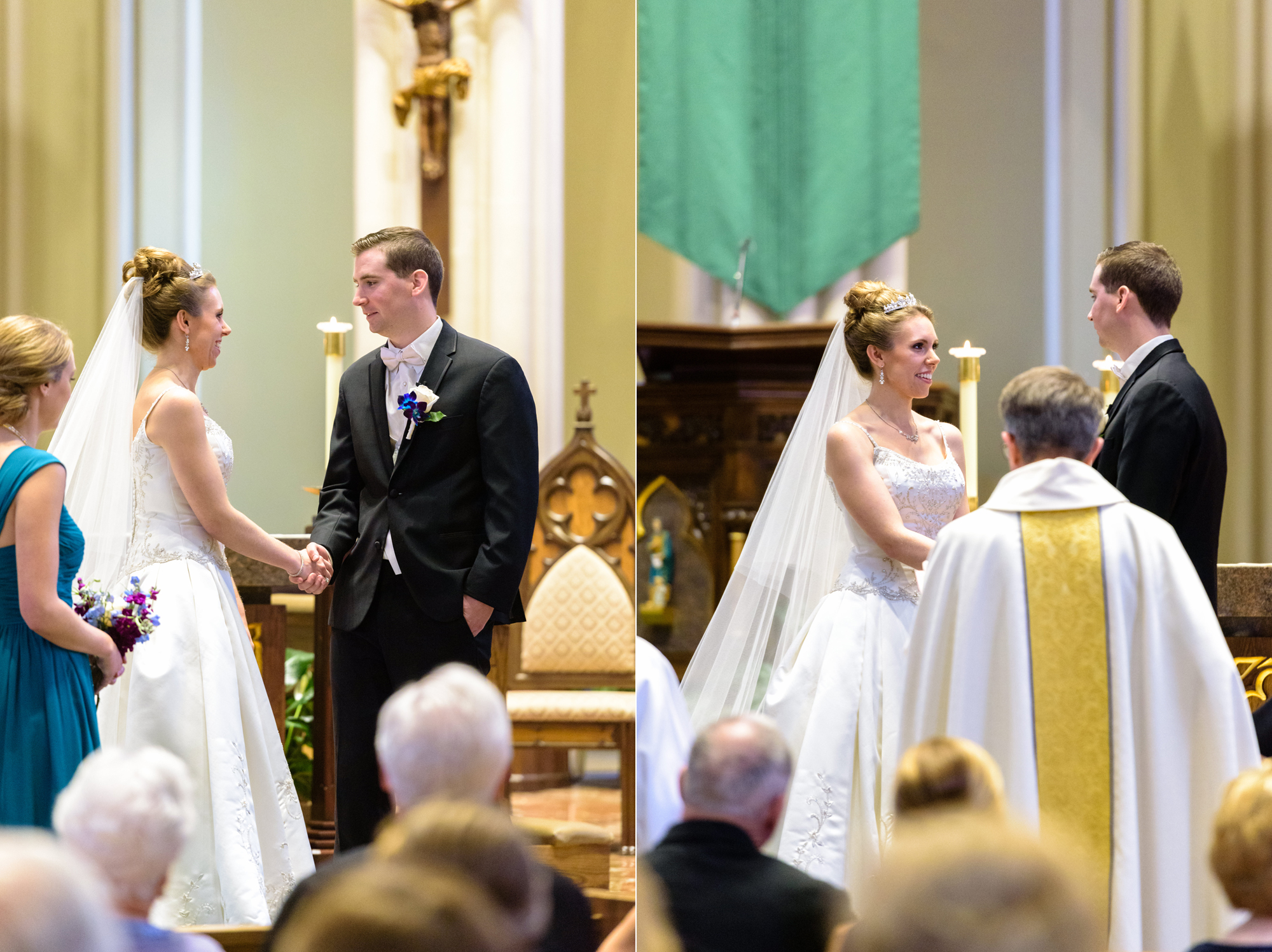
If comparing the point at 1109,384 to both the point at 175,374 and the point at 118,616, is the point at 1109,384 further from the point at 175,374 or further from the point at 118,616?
the point at 118,616

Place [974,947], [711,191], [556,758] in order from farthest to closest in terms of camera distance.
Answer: [556,758] → [711,191] → [974,947]

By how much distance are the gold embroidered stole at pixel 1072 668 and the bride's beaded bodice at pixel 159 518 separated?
2.23 m

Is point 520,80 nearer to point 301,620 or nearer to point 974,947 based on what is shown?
point 301,620

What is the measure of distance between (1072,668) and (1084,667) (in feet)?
0.08

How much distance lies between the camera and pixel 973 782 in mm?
1939

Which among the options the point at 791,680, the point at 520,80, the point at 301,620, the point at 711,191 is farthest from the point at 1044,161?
the point at 301,620

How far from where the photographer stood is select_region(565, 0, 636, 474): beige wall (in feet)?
23.9

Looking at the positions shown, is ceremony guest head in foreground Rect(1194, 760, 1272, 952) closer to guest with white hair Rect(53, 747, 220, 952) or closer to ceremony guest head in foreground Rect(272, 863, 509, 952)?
ceremony guest head in foreground Rect(272, 863, 509, 952)

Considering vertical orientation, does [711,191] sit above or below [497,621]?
above

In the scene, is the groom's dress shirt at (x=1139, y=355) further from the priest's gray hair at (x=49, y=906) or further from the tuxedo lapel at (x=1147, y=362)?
the priest's gray hair at (x=49, y=906)

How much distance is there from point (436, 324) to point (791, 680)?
1.34 metres

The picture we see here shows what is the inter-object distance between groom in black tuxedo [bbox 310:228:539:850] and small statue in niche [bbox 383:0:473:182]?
11.0 feet

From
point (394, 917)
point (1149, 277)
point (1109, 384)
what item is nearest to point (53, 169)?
point (1109, 384)

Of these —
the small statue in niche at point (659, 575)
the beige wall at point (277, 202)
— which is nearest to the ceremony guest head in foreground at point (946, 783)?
the small statue in niche at point (659, 575)
